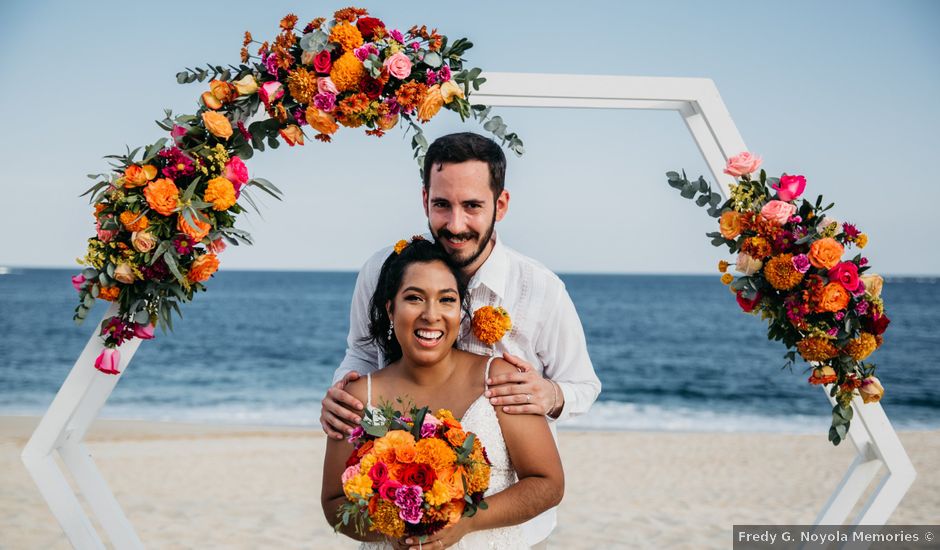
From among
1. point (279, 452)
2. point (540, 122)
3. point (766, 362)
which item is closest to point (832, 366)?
point (279, 452)

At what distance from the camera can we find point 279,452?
12766 millimetres

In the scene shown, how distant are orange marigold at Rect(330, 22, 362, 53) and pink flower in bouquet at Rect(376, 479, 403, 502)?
6.63 feet

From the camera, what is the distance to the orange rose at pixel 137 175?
3721mm

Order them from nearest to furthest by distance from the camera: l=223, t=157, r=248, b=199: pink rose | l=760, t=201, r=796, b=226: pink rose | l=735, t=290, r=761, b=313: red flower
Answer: l=223, t=157, r=248, b=199: pink rose < l=760, t=201, r=796, b=226: pink rose < l=735, t=290, r=761, b=313: red flower

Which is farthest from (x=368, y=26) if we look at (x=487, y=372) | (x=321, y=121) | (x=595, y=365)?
(x=595, y=365)

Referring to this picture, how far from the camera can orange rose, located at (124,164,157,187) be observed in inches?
146

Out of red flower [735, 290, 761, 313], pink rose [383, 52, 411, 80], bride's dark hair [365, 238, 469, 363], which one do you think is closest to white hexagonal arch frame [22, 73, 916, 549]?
pink rose [383, 52, 411, 80]

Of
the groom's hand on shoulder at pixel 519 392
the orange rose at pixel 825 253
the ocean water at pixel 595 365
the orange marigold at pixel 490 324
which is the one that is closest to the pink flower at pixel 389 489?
the groom's hand on shoulder at pixel 519 392

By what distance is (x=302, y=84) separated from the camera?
3.96m

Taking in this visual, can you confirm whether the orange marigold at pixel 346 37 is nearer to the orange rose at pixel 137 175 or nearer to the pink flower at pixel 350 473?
the orange rose at pixel 137 175

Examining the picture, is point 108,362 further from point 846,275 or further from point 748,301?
point 846,275

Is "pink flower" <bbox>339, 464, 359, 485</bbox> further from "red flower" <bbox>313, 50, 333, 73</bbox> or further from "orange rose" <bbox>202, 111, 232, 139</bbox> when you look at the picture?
"red flower" <bbox>313, 50, 333, 73</bbox>

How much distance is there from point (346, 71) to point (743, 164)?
189cm

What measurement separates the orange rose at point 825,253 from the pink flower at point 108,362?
124 inches
